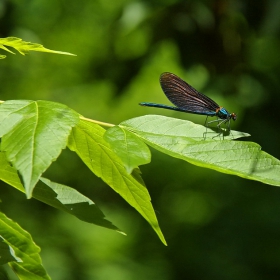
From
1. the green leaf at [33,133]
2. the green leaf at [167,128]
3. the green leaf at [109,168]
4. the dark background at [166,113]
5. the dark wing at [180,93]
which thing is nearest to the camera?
the green leaf at [33,133]

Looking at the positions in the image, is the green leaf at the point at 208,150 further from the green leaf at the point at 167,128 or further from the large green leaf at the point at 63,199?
the large green leaf at the point at 63,199

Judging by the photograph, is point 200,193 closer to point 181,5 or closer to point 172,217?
point 172,217

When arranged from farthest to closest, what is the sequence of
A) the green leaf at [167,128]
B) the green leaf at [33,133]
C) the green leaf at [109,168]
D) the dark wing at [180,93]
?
the dark wing at [180,93], the green leaf at [167,128], the green leaf at [109,168], the green leaf at [33,133]

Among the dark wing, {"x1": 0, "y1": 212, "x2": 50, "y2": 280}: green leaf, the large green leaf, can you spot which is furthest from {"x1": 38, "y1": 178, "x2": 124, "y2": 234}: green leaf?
the dark wing

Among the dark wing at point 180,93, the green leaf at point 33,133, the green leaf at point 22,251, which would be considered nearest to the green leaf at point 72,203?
the green leaf at point 22,251

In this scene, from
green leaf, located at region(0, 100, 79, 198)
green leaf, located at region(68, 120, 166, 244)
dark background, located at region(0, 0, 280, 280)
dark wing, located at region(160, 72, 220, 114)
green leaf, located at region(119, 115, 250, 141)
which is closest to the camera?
green leaf, located at region(0, 100, 79, 198)

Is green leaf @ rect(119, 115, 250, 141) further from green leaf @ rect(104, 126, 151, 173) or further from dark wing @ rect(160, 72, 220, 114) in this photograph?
dark wing @ rect(160, 72, 220, 114)

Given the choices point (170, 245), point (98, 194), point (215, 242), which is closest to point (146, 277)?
point (170, 245)
